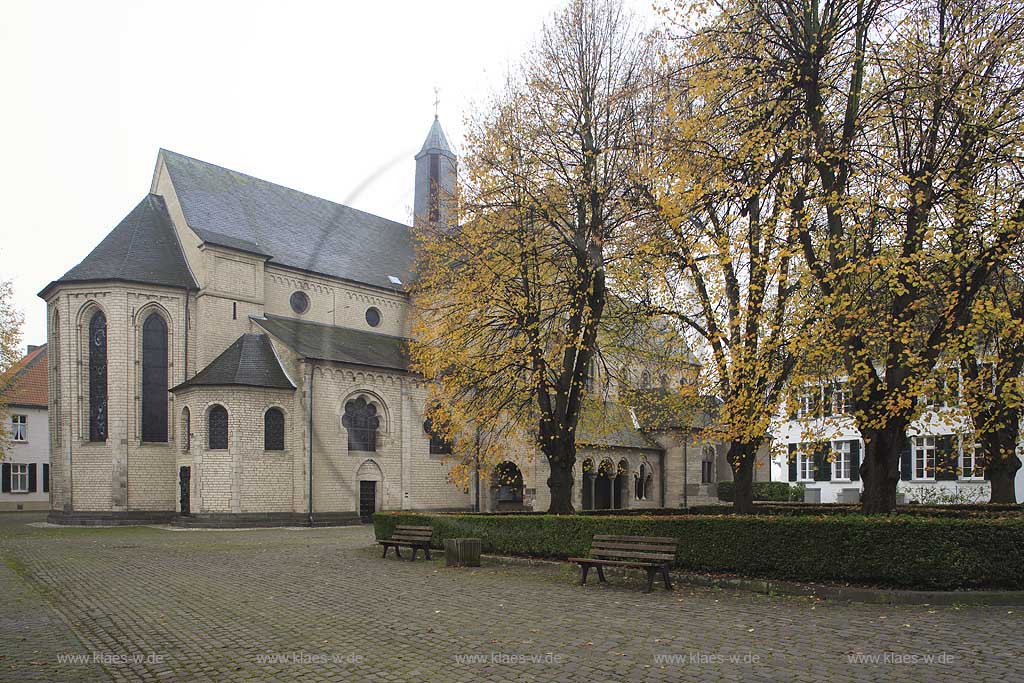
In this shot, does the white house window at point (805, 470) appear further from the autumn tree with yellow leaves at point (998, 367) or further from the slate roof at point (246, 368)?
the slate roof at point (246, 368)

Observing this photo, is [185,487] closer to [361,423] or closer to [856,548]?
[361,423]

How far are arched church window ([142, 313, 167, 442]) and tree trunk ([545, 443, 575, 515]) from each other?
19.6m

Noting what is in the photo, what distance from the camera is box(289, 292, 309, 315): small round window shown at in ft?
117

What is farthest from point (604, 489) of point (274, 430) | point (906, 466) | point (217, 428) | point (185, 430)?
point (185, 430)

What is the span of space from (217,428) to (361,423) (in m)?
5.80

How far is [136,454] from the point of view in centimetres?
3134

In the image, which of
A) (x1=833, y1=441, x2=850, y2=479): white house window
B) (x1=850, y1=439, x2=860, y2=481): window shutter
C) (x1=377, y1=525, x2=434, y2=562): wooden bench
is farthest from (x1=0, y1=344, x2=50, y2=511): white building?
(x1=850, y1=439, x2=860, y2=481): window shutter

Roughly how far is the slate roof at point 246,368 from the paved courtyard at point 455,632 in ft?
51.8

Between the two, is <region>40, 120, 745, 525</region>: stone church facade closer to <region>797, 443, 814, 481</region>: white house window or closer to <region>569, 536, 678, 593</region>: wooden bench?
<region>569, 536, 678, 593</region>: wooden bench

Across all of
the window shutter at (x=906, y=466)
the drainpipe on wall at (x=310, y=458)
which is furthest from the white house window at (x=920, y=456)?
the drainpipe on wall at (x=310, y=458)

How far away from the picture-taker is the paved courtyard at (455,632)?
24.2 feet

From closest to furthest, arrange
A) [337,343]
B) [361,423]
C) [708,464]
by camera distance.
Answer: [361,423]
[337,343]
[708,464]

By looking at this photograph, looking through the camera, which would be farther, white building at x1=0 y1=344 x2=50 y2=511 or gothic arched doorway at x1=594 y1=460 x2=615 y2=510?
white building at x1=0 y1=344 x2=50 y2=511

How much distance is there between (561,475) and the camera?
18.9 metres
